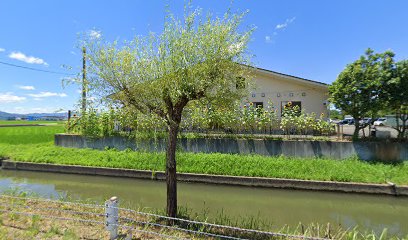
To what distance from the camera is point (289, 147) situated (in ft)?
41.1

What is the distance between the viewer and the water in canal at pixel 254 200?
25.6ft

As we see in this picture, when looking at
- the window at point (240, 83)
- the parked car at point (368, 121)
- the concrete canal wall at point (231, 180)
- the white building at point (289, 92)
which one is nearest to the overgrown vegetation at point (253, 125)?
the parked car at point (368, 121)

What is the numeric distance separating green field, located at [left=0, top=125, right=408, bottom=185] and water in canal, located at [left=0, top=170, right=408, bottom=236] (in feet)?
2.77

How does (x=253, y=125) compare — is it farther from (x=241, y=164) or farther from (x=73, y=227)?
(x=73, y=227)

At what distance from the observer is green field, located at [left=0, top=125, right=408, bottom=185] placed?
34.3 ft

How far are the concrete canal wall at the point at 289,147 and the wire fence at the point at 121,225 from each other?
427 cm

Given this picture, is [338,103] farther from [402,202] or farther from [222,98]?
[222,98]

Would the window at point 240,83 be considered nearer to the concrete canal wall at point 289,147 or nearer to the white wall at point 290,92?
the concrete canal wall at point 289,147

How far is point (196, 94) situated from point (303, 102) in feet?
44.2

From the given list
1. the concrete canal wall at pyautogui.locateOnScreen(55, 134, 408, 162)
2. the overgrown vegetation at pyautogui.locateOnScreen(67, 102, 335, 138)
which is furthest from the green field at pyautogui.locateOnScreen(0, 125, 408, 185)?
the overgrown vegetation at pyautogui.locateOnScreen(67, 102, 335, 138)

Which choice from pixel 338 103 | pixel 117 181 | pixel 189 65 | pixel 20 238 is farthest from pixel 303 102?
pixel 20 238

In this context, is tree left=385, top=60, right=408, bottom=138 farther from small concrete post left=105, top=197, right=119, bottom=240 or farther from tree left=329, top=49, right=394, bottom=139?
small concrete post left=105, top=197, right=119, bottom=240

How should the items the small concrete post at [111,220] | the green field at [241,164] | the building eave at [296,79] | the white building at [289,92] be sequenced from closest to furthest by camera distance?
the small concrete post at [111,220] → the green field at [241,164] → the building eave at [296,79] → the white building at [289,92]

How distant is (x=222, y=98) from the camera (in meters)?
5.86
